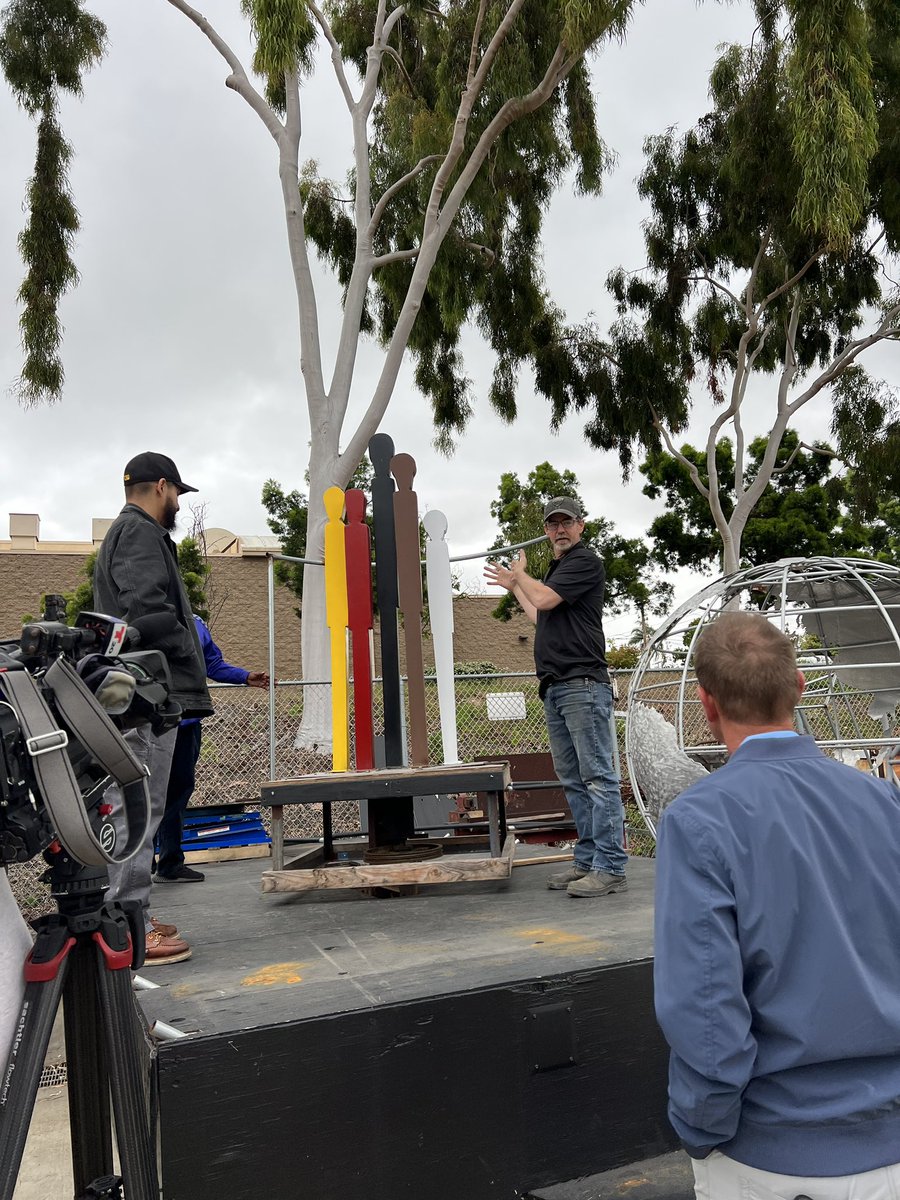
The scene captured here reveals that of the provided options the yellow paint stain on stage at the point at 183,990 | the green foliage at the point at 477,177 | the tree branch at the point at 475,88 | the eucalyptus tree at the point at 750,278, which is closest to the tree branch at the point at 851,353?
the eucalyptus tree at the point at 750,278

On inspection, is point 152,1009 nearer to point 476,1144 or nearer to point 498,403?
point 476,1144

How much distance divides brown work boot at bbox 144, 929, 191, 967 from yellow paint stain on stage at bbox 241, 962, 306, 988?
0.33m

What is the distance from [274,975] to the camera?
254cm

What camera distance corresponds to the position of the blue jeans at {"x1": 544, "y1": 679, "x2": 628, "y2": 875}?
361cm

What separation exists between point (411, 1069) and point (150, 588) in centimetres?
162

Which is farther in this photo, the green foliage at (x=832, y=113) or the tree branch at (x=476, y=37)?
the tree branch at (x=476, y=37)

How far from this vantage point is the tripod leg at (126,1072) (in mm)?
1654

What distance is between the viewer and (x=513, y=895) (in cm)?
370

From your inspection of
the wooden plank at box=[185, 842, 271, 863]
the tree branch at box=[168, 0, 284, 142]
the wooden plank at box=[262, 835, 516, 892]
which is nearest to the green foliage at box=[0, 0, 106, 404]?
the tree branch at box=[168, 0, 284, 142]

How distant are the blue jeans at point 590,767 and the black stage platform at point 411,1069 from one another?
2.70 feet

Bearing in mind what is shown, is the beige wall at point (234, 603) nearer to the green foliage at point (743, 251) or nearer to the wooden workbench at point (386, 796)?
the green foliage at point (743, 251)

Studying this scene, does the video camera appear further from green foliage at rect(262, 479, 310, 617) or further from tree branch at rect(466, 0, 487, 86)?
green foliage at rect(262, 479, 310, 617)

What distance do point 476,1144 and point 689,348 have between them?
55.6 feet

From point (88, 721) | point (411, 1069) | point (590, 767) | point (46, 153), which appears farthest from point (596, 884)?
point (46, 153)
